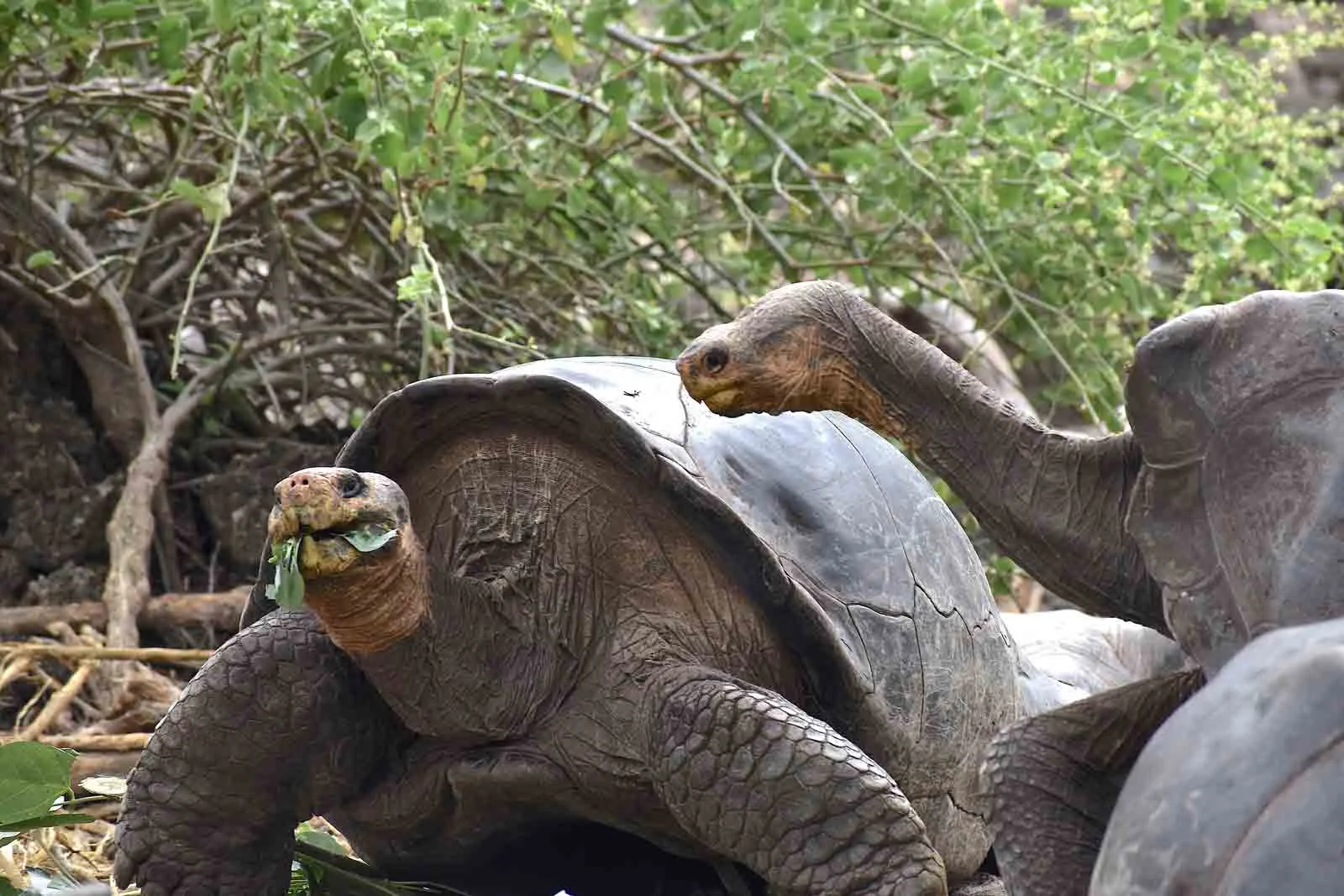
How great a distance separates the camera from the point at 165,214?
14.6 ft

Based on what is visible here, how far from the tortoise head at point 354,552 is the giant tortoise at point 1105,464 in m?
0.50

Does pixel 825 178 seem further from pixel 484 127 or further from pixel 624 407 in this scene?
pixel 624 407

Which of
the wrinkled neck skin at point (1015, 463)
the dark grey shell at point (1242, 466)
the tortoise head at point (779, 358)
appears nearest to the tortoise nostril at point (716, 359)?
the tortoise head at point (779, 358)

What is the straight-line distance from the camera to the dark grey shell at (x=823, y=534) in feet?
8.22

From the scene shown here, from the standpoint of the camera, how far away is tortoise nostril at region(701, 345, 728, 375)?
1.86 m

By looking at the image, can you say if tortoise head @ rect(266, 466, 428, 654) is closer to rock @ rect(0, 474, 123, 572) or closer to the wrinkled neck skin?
the wrinkled neck skin

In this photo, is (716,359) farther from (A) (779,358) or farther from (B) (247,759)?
(B) (247,759)

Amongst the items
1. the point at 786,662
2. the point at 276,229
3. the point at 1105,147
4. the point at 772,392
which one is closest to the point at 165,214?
the point at 276,229

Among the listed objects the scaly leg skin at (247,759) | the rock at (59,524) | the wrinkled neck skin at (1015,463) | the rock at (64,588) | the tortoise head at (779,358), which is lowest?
the rock at (64,588)

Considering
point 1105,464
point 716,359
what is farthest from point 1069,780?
point 716,359

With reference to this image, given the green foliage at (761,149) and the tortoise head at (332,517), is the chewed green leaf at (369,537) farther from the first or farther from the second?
the green foliage at (761,149)

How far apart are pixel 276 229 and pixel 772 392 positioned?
102 inches

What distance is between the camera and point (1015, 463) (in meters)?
1.96

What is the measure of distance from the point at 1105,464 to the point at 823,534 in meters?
0.76
